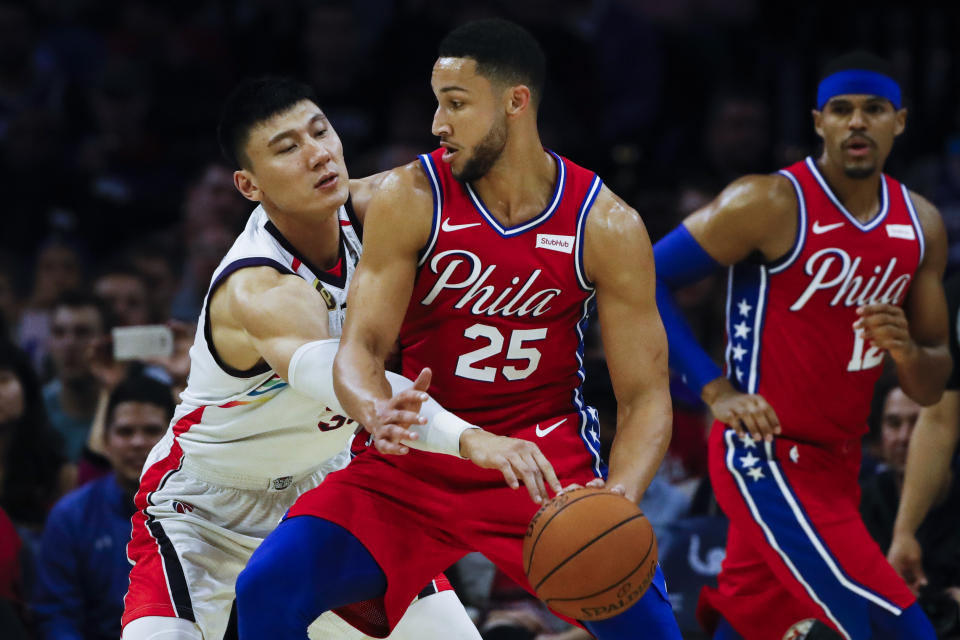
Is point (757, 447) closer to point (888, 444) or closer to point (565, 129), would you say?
point (888, 444)

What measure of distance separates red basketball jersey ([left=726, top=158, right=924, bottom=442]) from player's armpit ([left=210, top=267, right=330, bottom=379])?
1812 mm

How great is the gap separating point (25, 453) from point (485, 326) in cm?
352

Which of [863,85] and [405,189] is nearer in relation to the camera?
[405,189]

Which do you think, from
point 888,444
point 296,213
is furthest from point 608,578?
point 888,444

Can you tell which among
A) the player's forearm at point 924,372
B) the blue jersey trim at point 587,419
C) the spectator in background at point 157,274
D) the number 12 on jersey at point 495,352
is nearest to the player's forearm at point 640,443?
the blue jersey trim at point 587,419

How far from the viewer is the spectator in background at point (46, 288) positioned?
27.5 feet

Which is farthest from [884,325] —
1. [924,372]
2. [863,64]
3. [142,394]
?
[142,394]

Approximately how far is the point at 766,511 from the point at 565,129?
14.7 ft

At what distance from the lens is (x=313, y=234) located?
13.9 feet

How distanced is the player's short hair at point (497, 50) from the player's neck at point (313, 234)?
711 millimetres

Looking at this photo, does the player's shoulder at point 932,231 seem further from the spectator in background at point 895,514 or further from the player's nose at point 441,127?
the player's nose at point 441,127

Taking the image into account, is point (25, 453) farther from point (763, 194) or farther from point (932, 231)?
point (932, 231)

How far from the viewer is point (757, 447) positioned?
4.91 m

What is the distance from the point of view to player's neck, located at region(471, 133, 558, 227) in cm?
388
